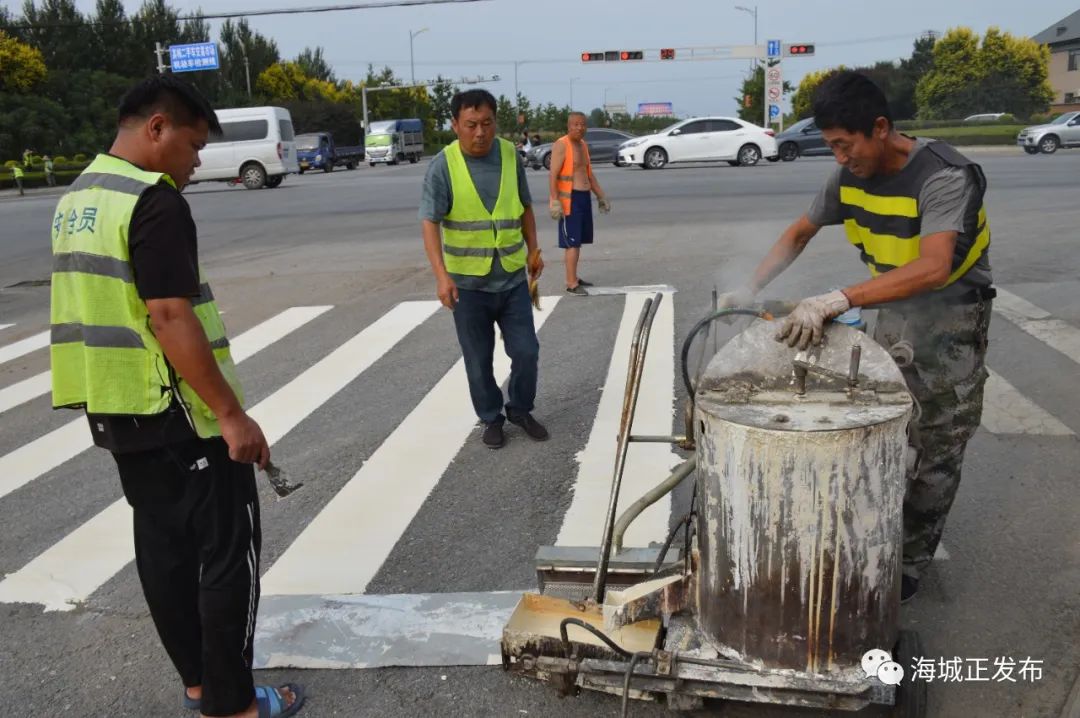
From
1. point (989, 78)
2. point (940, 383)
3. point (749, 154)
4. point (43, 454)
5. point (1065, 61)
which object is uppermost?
point (1065, 61)

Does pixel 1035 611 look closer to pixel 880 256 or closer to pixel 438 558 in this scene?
pixel 880 256

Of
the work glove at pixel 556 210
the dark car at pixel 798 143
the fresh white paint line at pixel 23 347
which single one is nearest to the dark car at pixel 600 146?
the dark car at pixel 798 143

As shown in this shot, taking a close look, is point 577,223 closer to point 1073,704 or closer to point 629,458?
point 629,458

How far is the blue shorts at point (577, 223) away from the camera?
9414mm

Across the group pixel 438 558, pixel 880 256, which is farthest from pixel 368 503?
pixel 880 256

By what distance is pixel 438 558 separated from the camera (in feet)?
13.3

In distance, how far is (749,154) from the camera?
28266 mm

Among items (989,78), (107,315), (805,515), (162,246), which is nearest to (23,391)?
(107,315)

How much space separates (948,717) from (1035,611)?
0.78 meters

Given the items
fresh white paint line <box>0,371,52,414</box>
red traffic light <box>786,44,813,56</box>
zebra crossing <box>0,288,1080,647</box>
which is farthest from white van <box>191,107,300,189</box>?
red traffic light <box>786,44,813,56</box>

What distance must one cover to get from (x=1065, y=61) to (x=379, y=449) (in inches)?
3551

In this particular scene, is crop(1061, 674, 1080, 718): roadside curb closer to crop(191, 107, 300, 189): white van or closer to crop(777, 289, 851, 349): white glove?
crop(777, 289, 851, 349): white glove

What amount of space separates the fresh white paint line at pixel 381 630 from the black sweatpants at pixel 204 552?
1.44 ft

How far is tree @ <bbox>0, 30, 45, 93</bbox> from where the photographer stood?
162ft
